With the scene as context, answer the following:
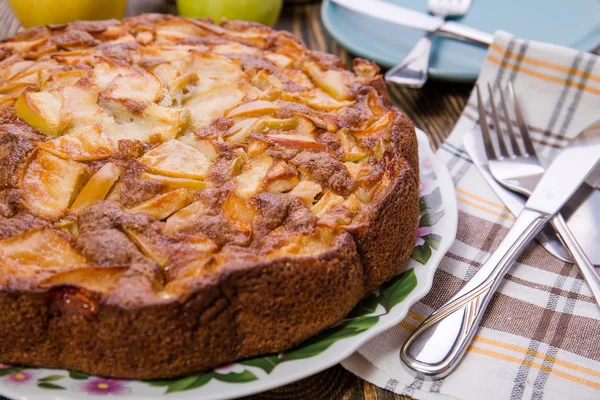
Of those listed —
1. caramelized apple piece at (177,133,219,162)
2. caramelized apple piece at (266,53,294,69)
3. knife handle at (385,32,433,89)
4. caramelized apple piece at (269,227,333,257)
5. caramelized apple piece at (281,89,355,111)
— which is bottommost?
knife handle at (385,32,433,89)

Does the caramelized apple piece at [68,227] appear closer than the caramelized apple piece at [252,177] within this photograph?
Yes

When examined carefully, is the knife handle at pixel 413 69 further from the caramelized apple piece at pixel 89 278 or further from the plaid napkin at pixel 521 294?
the caramelized apple piece at pixel 89 278

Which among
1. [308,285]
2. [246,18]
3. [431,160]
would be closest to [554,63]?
[431,160]

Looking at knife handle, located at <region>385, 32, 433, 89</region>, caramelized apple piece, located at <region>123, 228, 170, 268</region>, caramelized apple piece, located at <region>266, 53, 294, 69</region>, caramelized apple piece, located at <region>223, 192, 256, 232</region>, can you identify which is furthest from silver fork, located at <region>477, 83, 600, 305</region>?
caramelized apple piece, located at <region>123, 228, 170, 268</region>

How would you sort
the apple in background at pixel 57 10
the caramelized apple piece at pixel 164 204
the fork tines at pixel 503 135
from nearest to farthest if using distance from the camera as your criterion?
the caramelized apple piece at pixel 164 204
the fork tines at pixel 503 135
the apple in background at pixel 57 10

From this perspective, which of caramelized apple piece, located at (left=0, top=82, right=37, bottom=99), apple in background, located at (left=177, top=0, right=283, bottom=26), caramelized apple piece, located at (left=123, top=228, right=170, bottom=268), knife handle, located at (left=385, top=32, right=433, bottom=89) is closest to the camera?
caramelized apple piece, located at (left=123, top=228, right=170, bottom=268)

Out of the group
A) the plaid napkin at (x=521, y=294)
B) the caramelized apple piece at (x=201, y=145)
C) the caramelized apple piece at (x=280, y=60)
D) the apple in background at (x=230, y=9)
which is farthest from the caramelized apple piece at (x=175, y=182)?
the apple in background at (x=230, y=9)

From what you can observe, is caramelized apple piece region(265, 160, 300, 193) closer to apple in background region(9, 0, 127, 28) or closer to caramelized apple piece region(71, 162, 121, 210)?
caramelized apple piece region(71, 162, 121, 210)

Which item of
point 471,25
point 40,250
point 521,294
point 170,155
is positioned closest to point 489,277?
point 521,294
